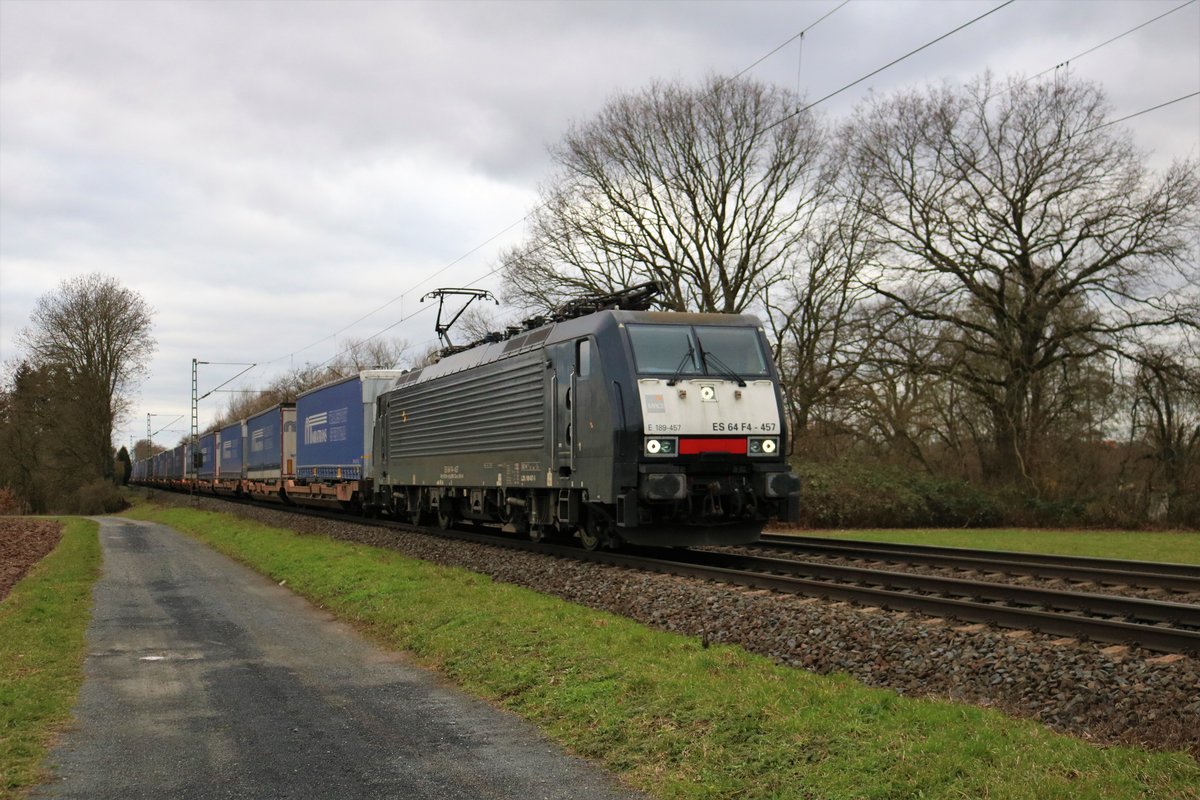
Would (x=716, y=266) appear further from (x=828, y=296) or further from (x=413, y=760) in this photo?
(x=413, y=760)

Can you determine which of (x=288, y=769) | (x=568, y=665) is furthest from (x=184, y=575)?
(x=288, y=769)

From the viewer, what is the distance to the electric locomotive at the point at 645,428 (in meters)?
12.9

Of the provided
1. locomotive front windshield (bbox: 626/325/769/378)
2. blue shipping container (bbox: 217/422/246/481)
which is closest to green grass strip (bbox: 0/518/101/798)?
locomotive front windshield (bbox: 626/325/769/378)

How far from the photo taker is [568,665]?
7.73 meters

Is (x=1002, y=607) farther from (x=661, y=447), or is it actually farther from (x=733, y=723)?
(x=661, y=447)

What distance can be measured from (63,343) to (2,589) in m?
43.5

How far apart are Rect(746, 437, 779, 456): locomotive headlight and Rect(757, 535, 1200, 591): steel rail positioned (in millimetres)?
2443

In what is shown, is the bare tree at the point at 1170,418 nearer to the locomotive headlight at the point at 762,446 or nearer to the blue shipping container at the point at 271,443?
the locomotive headlight at the point at 762,446

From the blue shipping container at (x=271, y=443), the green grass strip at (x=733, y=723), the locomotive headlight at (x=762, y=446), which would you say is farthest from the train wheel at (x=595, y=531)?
the blue shipping container at (x=271, y=443)

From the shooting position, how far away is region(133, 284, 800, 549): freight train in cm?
1291

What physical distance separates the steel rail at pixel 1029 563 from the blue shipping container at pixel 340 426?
12688 mm

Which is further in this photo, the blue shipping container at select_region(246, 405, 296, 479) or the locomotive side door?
the blue shipping container at select_region(246, 405, 296, 479)

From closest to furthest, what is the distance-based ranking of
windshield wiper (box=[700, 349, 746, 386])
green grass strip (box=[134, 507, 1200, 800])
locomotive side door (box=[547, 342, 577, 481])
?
green grass strip (box=[134, 507, 1200, 800]), windshield wiper (box=[700, 349, 746, 386]), locomotive side door (box=[547, 342, 577, 481])

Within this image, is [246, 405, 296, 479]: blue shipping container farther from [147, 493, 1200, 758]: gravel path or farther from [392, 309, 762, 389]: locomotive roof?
[147, 493, 1200, 758]: gravel path
